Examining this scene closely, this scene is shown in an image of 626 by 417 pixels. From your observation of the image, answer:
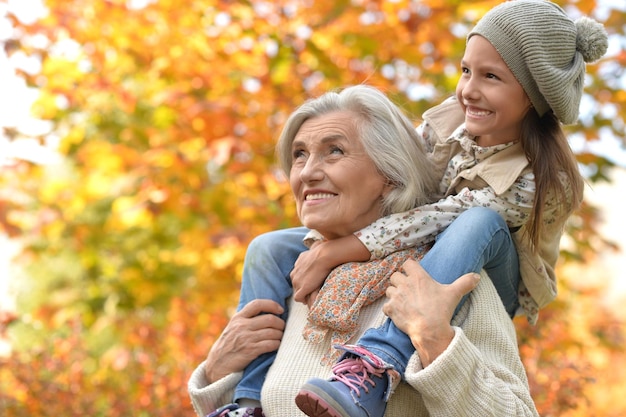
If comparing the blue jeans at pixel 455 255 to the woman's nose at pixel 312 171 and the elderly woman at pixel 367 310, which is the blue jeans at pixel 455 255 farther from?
the woman's nose at pixel 312 171

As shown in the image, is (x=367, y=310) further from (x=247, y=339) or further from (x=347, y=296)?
(x=247, y=339)

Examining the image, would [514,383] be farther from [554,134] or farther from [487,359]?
[554,134]

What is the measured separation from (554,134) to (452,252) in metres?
0.57

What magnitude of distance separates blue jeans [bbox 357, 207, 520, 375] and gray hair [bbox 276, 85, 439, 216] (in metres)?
0.21

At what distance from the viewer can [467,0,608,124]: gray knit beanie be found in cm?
245

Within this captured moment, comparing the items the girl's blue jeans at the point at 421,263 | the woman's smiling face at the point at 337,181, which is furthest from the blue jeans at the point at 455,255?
the woman's smiling face at the point at 337,181

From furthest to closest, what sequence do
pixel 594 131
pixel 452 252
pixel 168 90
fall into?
1. pixel 168 90
2. pixel 594 131
3. pixel 452 252

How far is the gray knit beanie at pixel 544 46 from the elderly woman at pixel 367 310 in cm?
39

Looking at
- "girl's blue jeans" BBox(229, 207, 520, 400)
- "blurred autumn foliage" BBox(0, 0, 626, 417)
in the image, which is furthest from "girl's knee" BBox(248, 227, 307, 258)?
"blurred autumn foliage" BBox(0, 0, 626, 417)

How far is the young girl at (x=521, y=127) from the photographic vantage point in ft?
8.07

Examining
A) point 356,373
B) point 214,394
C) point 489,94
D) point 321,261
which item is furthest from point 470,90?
point 214,394

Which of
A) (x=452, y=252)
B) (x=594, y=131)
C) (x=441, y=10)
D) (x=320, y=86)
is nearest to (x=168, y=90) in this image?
(x=320, y=86)

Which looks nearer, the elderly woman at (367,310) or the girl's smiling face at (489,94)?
the elderly woman at (367,310)

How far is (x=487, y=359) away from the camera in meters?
2.30
